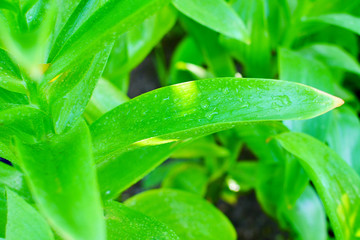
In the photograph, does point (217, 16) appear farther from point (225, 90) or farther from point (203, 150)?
point (203, 150)

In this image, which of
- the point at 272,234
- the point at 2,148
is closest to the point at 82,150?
the point at 2,148

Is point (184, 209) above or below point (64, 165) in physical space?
below

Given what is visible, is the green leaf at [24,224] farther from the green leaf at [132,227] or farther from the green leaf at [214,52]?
the green leaf at [214,52]

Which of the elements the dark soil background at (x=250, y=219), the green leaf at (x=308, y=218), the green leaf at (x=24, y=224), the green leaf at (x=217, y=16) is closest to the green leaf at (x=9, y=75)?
the green leaf at (x=24, y=224)

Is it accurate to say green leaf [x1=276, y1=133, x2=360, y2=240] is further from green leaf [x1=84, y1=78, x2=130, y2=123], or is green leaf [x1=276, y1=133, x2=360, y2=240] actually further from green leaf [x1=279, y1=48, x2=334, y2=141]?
green leaf [x1=84, y1=78, x2=130, y2=123]

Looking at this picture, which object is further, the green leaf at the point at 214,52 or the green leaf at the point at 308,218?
the green leaf at the point at 214,52

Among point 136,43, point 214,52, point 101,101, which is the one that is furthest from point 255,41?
point 101,101

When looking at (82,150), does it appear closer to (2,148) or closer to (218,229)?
(2,148)
